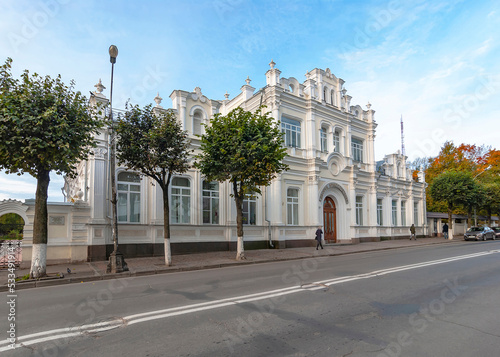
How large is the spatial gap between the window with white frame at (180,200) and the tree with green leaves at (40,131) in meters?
7.18

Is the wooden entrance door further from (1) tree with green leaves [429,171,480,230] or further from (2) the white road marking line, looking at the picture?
(2) the white road marking line

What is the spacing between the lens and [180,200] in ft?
60.0

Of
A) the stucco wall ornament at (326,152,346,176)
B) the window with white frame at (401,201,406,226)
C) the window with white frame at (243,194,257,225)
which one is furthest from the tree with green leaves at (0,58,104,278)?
the window with white frame at (401,201,406,226)

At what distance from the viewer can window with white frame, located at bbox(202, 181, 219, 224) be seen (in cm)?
1914

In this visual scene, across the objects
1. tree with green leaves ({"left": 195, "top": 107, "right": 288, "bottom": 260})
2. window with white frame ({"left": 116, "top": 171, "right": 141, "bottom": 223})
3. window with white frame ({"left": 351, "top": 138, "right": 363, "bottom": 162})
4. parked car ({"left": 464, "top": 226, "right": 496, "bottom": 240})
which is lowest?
parked car ({"left": 464, "top": 226, "right": 496, "bottom": 240})

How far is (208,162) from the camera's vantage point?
603 inches

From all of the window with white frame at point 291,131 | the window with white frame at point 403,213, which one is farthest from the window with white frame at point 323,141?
the window with white frame at point 403,213

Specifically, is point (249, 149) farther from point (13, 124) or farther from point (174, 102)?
point (13, 124)

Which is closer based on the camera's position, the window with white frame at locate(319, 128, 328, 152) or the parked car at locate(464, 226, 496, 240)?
the window with white frame at locate(319, 128, 328, 152)

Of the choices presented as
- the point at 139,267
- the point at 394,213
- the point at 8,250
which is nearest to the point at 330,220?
the point at 394,213

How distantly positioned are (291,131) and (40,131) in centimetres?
1665

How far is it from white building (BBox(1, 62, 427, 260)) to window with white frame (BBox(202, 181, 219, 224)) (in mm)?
59

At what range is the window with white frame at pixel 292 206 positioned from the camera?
74.2 ft

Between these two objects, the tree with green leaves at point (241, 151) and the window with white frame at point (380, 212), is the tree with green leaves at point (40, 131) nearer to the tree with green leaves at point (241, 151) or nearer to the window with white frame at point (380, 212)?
the tree with green leaves at point (241, 151)
